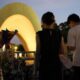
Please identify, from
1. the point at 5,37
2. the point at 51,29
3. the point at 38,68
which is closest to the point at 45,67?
the point at 38,68

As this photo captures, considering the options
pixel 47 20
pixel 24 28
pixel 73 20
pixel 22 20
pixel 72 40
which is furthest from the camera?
pixel 24 28

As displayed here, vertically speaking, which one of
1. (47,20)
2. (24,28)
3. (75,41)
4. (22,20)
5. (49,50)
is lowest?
(49,50)

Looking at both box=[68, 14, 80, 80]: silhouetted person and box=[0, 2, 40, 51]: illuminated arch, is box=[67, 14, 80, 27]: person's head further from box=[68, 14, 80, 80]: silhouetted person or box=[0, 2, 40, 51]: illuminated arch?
box=[0, 2, 40, 51]: illuminated arch

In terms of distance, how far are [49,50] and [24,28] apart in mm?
16074

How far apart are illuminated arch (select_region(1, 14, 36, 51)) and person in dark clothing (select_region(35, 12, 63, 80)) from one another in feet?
49.8

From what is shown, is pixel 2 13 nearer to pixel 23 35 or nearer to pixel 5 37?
pixel 23 35

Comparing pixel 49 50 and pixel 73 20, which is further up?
pixel 73 20

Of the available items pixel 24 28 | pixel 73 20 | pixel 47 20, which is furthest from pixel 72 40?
pixel 24 28

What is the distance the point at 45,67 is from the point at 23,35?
16241mm

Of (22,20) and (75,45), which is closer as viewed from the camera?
(75,45)

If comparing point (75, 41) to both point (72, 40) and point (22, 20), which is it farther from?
point (22, 20)

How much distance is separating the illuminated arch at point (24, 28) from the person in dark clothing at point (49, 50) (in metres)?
15.2

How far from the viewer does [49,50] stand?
5.08 meters

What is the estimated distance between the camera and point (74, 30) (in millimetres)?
5395
